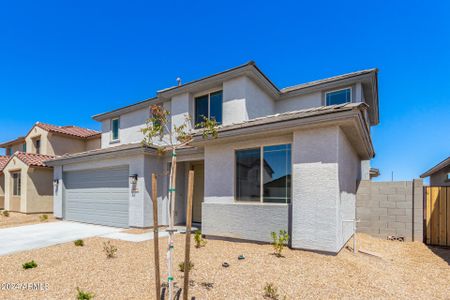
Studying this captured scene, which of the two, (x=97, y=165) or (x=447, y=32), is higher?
(x=447, y=32)

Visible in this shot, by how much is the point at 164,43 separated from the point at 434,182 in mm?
20697

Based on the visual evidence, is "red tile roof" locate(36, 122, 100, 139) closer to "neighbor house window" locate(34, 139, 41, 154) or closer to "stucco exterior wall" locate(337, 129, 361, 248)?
"neighbor house window" locate(34, 139, 41, 154)

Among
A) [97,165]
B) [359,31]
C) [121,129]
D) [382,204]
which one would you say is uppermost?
[359,31]

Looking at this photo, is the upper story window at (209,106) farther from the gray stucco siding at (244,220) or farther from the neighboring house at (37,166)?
the neighboring house at (37,166)

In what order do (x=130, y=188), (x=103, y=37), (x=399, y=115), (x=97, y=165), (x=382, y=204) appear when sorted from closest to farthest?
(x=382, y=204) → (x=130, y=188) → (x=97, y=165) → (x=103, y=37) → (x=399, y=115)

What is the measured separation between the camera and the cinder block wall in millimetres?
8725

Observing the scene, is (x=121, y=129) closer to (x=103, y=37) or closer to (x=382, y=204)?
(x=103, y=37)

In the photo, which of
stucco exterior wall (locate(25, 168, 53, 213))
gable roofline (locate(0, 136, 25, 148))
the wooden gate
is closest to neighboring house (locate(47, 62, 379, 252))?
the wooden gate

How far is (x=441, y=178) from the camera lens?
50.4 feet

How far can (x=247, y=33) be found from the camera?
1261 centimetres

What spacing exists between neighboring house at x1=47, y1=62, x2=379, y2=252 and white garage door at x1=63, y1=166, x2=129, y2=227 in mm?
51

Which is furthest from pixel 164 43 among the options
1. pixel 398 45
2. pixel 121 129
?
pixel 398 45

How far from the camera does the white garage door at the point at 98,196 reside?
1155 centimetres

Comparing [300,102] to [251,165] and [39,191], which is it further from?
[39,191]
